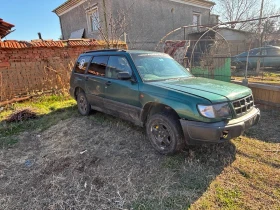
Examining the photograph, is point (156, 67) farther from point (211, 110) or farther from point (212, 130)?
point (212, 130)

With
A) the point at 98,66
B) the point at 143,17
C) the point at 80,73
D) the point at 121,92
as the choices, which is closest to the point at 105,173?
the point at 121,92

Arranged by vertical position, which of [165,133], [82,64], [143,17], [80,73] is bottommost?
[165,133]

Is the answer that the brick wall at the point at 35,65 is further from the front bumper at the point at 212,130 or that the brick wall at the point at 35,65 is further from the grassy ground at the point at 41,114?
the front bumper at the point at 212,130

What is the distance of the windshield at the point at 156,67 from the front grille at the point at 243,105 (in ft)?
4.08

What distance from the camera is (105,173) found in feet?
9.38

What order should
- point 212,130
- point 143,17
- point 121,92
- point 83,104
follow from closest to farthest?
1. point 212,130
2. point 121,92
3. point 83,104
4. point 143,17

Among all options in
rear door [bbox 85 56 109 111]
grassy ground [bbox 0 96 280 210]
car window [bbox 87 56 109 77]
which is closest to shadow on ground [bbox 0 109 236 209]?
grassy ground [bbox 0 96 280 210]

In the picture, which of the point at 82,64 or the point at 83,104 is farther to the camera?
the point at 83,104

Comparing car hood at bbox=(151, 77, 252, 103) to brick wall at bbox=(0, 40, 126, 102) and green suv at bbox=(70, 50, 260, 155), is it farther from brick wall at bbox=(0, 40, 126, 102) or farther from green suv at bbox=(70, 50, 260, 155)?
brick wall at bbox=(0, 40, 126, 102)

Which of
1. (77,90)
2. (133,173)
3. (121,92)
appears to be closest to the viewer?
(133,173)

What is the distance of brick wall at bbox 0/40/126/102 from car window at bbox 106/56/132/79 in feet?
14.5

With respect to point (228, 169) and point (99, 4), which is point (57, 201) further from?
point (99, 4)

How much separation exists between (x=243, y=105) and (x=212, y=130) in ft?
2.65

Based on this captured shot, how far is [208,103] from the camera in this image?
257cm
